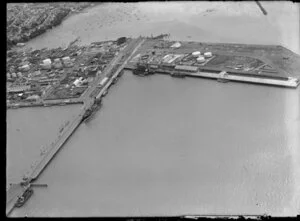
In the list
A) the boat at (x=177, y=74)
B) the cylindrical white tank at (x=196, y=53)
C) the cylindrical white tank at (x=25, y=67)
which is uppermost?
the cylindrical white tank at (x=196, y=53)

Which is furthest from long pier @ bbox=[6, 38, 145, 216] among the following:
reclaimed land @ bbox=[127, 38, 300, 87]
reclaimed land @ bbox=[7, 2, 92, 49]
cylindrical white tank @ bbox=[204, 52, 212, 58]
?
reclaimed land @ bbox=[7, 2, 92, 49]

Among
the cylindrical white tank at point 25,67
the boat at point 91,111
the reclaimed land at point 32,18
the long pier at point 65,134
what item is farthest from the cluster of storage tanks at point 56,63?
the boat at point 91,111

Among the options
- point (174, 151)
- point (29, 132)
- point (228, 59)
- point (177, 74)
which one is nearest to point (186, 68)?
point (177, 74)

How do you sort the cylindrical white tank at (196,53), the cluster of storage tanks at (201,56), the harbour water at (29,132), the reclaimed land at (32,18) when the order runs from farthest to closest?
the reclaimed land at (32,18)
the cylindrical white tank at (196,53)
the cluster of storage tanks at (201,56)
the harbour water at (29,132)

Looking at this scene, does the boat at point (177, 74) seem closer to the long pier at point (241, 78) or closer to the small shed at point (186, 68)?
the long pier at point (241, 78)

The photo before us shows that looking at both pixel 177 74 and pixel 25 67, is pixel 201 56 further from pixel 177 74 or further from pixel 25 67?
pixel 25 67

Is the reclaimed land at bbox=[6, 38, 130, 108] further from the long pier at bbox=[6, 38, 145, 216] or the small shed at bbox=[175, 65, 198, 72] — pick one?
the small shed at bbox=[175, 65, 198, 72]

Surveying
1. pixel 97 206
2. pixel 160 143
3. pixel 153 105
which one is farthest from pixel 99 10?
pixel 97 206
